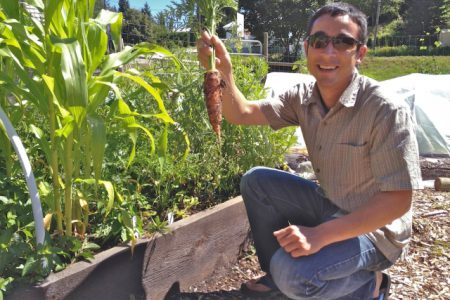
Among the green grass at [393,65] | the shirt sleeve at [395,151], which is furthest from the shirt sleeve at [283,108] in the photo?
the green grass at [393,65]

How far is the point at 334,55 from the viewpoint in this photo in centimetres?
194

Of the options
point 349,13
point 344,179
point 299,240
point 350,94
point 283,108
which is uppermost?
point 349,13

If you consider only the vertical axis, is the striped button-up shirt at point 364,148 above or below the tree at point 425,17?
below

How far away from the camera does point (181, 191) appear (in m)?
2.58

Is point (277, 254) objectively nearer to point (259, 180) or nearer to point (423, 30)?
point (259, 180)

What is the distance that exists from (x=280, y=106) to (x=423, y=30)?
40.6 m

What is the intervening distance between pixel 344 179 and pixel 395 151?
A: 13.1 inches

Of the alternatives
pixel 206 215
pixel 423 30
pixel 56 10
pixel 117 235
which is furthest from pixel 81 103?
pixel 423 30

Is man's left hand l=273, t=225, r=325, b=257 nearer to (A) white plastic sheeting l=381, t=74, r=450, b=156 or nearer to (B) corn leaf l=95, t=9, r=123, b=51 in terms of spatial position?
(B) corn leaf l=95, t=9, r=123, b=51

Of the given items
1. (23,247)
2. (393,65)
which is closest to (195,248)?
(23,247)

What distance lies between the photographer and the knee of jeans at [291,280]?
1906 mm

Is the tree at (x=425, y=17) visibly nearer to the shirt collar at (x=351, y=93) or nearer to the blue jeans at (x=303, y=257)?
the blue jeans at (x=303, y=257)

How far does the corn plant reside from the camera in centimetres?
169

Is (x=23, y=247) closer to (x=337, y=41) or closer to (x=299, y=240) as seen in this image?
(x=299, y=240)
